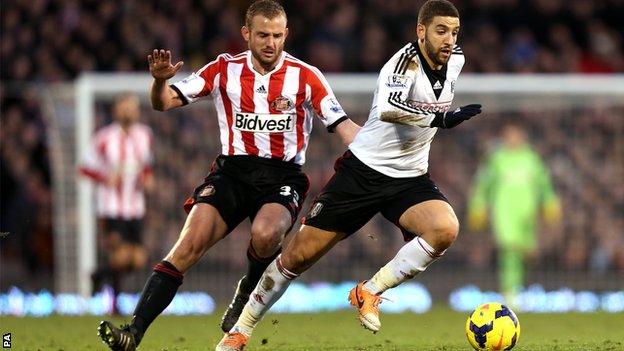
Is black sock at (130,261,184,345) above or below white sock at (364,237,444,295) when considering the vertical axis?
below

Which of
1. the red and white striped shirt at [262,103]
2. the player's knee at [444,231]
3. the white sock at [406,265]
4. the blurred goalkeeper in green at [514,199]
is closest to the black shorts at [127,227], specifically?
the blurred goalkeeper in green at [514,199]

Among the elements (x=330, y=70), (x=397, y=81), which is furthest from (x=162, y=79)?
(x=330, y=70)

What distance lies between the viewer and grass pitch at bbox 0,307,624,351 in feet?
29.0

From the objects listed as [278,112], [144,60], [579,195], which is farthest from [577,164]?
[278,112]

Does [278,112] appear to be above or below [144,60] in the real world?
above

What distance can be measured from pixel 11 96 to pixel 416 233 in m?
8.87

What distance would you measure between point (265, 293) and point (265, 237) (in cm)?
34

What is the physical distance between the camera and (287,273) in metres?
7.94

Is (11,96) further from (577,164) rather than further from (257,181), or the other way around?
(257,181)

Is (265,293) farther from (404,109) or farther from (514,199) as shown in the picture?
(514,199)

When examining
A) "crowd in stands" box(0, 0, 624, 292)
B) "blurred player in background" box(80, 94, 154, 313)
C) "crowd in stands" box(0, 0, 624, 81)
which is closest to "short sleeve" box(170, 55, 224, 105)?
"blurred player in background" box(80, 94, 154, 313)

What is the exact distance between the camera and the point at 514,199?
14977 mm

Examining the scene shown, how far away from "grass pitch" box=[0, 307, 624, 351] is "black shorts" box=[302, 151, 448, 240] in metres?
0.93

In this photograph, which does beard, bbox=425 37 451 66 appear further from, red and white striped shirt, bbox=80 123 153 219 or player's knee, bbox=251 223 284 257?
red and white striped shirt, bbox=80 123 153 219
